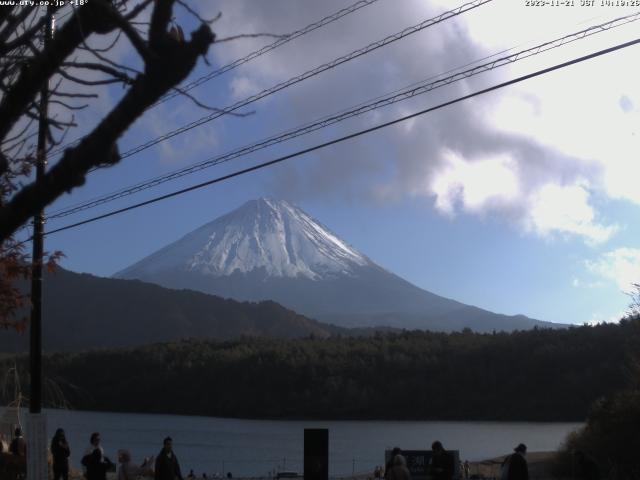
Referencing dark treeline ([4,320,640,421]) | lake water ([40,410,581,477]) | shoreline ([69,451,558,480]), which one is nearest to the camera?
shoreline ([69,451,558,480])

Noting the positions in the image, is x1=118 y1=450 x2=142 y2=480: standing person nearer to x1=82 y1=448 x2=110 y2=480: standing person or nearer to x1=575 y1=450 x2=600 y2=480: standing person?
x1=82 y1=448 x2=110 y2=480: standing person

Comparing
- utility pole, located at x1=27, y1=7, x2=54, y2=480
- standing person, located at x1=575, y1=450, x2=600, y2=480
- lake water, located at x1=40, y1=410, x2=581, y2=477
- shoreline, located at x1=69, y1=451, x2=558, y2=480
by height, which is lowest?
lake water, located at x1=40, y1=410, x2=581, y2=477

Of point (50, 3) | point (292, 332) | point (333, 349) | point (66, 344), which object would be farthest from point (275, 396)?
point (50, 3)

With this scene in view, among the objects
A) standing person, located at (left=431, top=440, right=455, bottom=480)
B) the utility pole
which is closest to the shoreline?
the utility pole

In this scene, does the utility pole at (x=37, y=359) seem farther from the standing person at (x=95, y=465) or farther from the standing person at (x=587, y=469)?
the standing person at (x=587, y=469)

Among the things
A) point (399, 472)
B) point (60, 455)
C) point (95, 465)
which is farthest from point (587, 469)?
point (60, 455)

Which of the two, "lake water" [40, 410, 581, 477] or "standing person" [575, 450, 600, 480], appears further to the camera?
"lake water" [40, 410, 581, 477]

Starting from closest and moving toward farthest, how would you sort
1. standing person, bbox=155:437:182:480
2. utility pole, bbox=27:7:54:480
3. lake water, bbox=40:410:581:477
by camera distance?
utility pole, bbox=27:7:54:480 < standing person, bbox=155:437:182:480 < lake water, bbox=40:410:581:477
